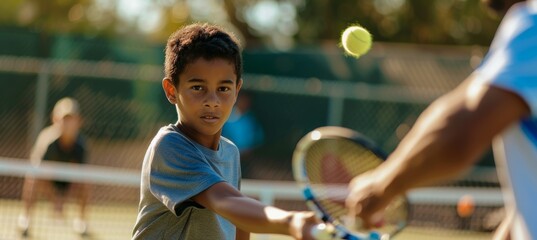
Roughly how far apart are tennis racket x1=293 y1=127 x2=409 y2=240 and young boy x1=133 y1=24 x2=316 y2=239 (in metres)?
0.32

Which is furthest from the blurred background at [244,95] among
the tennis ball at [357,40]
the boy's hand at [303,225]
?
the boy's hand at [303,225]

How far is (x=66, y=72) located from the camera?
15.7m

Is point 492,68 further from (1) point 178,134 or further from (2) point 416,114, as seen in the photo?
(2) point 416,114

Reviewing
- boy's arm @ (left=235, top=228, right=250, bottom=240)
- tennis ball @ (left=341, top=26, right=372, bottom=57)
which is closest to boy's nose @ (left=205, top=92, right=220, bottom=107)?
boy's arm @ (left=235, top=228, right=250, bottom=240)

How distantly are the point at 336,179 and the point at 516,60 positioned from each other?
3.53 m

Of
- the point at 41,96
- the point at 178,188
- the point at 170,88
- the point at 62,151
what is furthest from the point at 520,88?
the point at 41,96

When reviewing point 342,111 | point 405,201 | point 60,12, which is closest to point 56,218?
point 342,111

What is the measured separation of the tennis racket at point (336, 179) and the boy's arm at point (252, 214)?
8cm

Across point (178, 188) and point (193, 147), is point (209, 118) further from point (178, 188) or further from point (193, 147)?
point (178, 188)

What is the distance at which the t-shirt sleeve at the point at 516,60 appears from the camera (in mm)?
2430

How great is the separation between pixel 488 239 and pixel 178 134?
31.3ft

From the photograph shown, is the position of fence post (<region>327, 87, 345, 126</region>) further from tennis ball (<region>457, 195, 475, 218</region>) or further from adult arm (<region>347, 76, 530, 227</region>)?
adult arm (<region>347, 76, 530, 227</region>)

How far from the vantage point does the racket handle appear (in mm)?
2908

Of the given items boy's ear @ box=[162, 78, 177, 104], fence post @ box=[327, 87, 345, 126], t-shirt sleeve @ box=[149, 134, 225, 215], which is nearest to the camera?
t-shirt sleeve @ box=[149, 134, 225, 215]
